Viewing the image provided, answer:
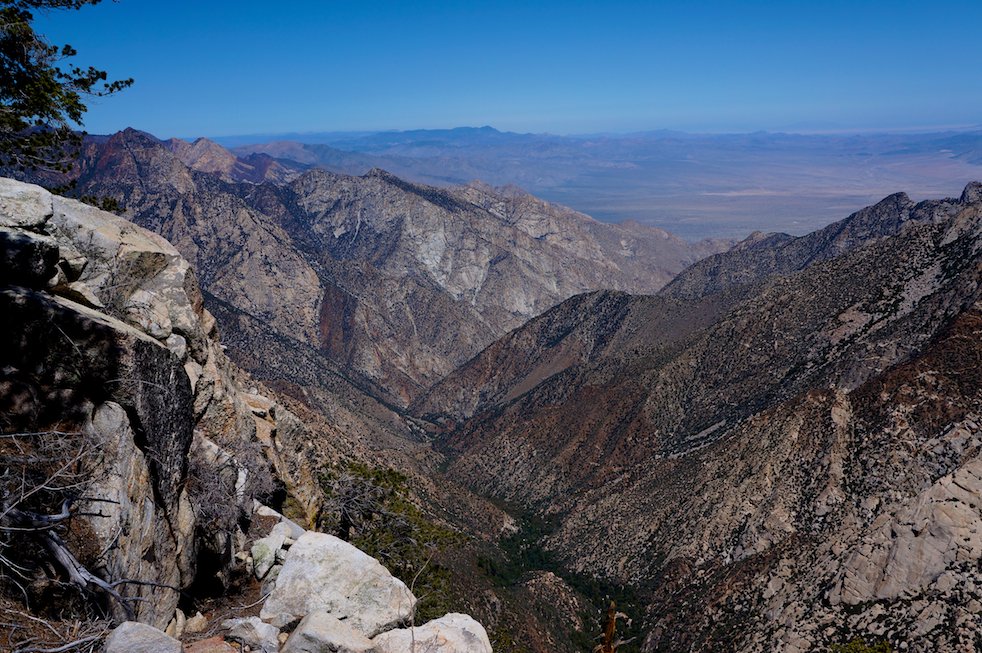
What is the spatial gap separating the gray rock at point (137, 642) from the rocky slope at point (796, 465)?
45.1 m

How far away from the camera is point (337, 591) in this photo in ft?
49.6

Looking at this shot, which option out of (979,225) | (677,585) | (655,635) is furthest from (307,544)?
(979,225)

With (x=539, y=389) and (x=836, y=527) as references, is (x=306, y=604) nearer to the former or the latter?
(x=836, y=527)

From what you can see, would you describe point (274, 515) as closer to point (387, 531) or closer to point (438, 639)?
point (438, 639)

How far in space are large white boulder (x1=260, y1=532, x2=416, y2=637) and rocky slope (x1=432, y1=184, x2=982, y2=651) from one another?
1548 inches

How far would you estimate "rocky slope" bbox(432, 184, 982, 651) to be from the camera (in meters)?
46.8

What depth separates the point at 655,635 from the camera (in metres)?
62.3

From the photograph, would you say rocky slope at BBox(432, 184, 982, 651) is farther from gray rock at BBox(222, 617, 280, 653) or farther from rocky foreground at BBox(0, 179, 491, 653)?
gray rock at BBox(222, 617, 280, 653)

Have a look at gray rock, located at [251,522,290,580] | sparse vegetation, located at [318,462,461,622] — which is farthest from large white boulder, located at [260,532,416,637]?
sparse vegetation, located at [318,462,461,622]

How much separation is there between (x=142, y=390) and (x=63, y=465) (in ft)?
7.38

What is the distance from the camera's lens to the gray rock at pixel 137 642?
31.7ft

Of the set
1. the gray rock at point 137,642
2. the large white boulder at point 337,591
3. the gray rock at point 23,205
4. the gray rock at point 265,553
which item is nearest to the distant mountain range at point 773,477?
the gray rock at point 23,205

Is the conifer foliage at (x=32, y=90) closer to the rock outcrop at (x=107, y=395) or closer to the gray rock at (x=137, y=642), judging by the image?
the rock outcrop at (x=107, y=395)

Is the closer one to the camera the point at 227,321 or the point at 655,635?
the point at 655,635
